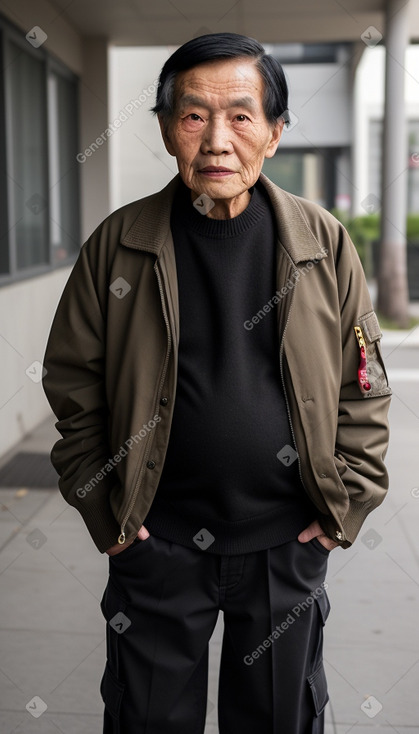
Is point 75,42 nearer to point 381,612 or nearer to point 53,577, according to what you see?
point 53,577

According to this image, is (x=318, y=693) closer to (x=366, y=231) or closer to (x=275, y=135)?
(x=275, y=135)

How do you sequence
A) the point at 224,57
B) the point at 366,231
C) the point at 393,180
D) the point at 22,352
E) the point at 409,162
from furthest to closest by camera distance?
the point at 409,162
the point at 366,231
the point at 393,180
the point at 22,352
the point at 224,57

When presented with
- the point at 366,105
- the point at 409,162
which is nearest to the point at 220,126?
the point at 366,105

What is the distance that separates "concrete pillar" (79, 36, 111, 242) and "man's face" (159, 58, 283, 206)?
8.58 m

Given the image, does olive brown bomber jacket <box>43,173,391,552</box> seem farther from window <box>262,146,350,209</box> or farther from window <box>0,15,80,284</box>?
window <box>262,146,350,209</box>

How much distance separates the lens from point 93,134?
10.3m

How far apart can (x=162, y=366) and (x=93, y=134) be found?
8.85 metres

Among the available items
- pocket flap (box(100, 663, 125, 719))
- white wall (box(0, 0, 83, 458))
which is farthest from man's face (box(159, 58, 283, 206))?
white wall (box(0, 0, 83, 458))

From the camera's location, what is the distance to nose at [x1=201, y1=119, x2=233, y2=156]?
1878 millimetres

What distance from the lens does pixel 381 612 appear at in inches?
164

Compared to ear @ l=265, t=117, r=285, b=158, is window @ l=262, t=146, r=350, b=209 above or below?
below

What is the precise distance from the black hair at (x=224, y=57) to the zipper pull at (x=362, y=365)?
0.53 meters

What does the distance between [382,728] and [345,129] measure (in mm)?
25819

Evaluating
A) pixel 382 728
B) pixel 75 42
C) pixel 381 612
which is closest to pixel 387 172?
pixel 75 42
